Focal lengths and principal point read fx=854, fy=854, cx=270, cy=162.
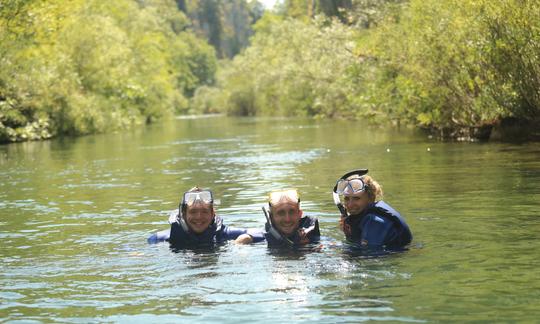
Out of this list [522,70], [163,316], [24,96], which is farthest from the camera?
[24,96]

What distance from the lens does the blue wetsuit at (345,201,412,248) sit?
409 inches

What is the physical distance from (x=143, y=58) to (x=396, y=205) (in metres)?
73.0

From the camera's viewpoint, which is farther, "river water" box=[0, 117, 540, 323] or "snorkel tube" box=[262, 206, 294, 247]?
"snorkel tube" box=[262, 206, 294, 247]

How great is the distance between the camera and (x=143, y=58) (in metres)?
86.1

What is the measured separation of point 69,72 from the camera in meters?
53.1

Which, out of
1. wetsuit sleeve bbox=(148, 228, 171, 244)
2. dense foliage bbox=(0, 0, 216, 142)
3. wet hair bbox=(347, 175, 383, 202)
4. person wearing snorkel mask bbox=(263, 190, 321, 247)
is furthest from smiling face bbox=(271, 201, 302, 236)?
dense foliage bbox=(0, 0, 216, 142)

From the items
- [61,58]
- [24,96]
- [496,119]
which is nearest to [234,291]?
[496,119]

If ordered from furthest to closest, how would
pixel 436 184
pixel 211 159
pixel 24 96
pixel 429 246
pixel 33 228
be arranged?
pixel 24 96 < pixel 211 159 < pixel 436 184 < pixel 33 228 < pixel 429 246

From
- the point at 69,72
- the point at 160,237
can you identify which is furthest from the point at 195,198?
the point at 69,72

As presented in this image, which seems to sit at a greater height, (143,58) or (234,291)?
(143,58)

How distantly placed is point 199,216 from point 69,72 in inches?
1723

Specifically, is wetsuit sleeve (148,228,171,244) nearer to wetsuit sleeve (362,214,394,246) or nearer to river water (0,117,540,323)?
river water (0,117,540,323)

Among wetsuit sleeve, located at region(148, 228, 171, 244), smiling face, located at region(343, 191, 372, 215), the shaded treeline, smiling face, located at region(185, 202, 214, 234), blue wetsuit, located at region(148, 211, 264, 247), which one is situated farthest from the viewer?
the shaded treeline

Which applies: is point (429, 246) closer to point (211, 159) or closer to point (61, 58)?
point (211, 159)
